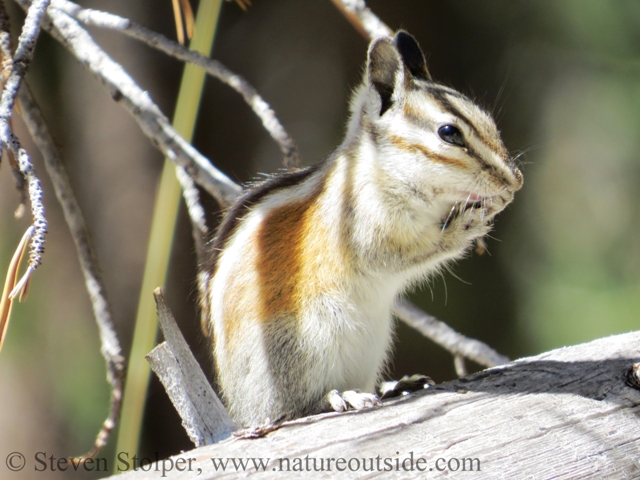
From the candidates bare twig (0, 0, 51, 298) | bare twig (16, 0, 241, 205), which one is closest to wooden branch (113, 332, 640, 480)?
bare twig (0, 0, 51, 298)

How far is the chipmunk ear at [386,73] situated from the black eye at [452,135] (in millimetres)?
183

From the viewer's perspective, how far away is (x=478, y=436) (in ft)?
3.68

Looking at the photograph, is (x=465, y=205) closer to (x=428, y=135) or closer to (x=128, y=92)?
(x=428, y=135)

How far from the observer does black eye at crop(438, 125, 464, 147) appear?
4.80ft

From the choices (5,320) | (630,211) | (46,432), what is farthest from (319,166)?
(630,211)

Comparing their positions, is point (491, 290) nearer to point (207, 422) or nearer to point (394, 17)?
point (394, 17)

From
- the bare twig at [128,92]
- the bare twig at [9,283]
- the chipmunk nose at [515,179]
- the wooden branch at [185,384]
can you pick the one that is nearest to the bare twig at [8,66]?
the bare twig at [128,92]

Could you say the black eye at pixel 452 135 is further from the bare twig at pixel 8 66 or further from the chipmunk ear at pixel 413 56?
the bare twig at pixel 8 66

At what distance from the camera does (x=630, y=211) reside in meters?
3.20

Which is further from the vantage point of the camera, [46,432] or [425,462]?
[46,432]

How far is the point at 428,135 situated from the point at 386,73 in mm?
208

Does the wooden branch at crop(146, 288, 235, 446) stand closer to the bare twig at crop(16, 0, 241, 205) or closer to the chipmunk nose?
the bare twig at crop(16, 0, 241, 205)

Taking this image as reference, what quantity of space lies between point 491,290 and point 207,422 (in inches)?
95.3

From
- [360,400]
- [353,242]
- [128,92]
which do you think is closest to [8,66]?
[128,92]
